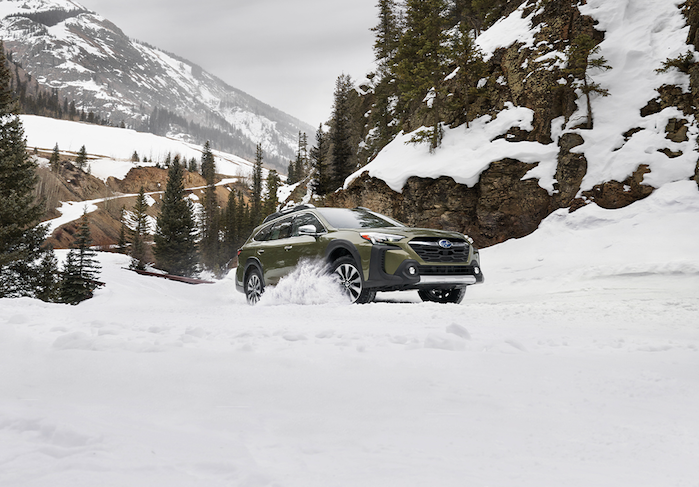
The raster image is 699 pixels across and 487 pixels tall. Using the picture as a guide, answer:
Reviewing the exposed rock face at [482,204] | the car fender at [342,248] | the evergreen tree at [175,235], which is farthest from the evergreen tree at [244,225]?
the car fender at [342,248]

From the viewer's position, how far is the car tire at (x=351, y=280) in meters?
7.05

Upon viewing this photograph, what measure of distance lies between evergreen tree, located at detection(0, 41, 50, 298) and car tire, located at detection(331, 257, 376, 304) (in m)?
22.4

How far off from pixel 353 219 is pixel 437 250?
167 centimetres

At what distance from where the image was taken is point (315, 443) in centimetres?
Result: 224

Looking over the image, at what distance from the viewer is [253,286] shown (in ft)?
30.8

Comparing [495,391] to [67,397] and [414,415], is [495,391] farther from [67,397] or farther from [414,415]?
[67,397]

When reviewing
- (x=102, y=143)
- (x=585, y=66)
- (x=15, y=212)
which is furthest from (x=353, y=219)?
(x=102, y=143)

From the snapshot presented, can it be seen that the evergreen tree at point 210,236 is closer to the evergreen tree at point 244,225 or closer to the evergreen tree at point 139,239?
the evergreen tree at point 244,225

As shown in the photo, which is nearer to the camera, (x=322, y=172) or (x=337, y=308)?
(x=337, y=308)

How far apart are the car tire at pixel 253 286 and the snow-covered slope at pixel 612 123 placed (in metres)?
9.90

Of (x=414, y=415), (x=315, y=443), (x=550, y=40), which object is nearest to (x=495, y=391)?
(x=414, y=415)

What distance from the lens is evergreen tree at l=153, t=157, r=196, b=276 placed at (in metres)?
56.4

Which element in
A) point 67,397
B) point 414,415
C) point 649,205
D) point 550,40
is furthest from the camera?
point 550,40

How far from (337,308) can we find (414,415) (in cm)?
368
